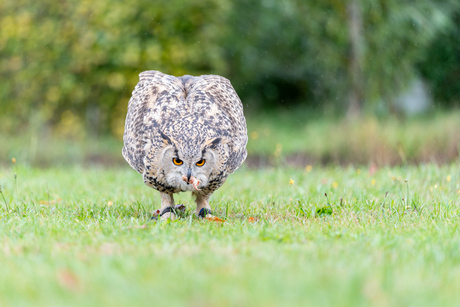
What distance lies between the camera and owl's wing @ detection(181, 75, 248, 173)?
14.3ft

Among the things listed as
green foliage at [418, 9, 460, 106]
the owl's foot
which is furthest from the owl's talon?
green foliage at [418, 9, 460, 106]

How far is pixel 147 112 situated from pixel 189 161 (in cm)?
70

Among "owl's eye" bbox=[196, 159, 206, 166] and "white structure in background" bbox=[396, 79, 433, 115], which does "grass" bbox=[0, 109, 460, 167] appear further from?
"white structure in background" bbox=[396, 79, 433, 115]

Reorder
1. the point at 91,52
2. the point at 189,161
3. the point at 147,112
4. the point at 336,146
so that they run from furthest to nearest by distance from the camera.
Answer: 1. the point at 91,52
2. the point at 336,146
3. the point at 147,112
4. the point at 189,161

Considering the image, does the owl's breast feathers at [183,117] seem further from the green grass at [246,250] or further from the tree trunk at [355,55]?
the tree trunk at [355,55]

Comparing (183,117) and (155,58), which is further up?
(155,58)

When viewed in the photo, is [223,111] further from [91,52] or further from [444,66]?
[444,66]

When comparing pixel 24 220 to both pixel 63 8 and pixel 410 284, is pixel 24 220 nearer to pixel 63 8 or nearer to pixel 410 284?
pixel 410 284

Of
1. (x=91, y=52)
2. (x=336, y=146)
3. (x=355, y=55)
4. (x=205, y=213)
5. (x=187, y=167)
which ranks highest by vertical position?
(x=91, y=52)

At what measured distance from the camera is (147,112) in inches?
178

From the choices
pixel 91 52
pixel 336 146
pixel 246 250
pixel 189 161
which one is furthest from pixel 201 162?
pixel 91 52

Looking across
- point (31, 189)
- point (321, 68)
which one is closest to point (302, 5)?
point (321, 68)

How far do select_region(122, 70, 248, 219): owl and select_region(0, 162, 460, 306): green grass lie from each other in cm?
33

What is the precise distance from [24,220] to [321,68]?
534 inches
